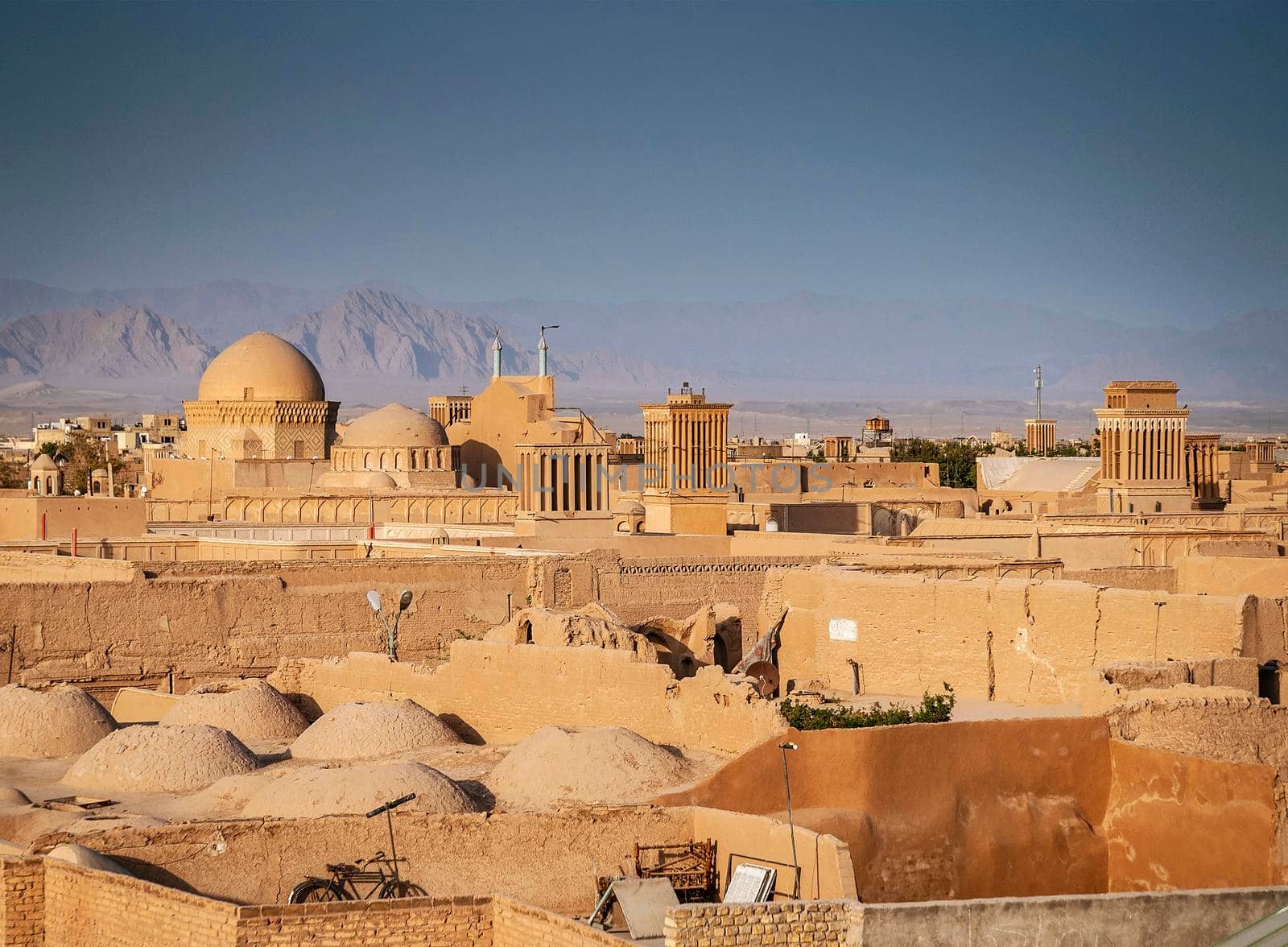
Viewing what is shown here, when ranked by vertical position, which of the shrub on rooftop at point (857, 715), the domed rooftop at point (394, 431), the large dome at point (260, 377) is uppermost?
the large dome at point (260, 377)

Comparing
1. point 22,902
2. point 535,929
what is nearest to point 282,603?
point 22,902

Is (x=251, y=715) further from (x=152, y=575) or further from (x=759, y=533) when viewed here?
(x=759, y=533)

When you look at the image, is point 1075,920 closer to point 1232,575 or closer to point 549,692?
point 549,692

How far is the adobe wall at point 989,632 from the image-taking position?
17266mm

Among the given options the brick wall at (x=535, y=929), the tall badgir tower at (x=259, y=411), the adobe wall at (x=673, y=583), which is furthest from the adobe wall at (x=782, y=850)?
the tall badgir tower at (x=259, y=411)

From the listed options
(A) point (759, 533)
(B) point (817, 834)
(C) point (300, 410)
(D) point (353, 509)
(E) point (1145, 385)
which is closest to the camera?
(B) point (817, 834)

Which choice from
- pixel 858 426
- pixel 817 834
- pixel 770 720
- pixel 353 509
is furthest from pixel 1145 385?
pixel 858 426

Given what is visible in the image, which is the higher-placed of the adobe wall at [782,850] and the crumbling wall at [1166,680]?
the crumbling wall at [1166,680]

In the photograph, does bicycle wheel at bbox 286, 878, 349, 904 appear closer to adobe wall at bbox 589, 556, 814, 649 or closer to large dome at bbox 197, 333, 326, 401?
adobe wall at bbox 589, 556, 814, 649

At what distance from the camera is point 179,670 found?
23.6m

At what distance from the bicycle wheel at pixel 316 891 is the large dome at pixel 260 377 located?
30.6 m

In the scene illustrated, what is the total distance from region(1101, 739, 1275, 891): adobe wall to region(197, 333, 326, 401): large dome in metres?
30.5

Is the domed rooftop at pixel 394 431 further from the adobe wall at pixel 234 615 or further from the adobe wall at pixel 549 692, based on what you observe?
the adobe wall at pixel 549 692

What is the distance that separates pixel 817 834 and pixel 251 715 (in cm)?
819
